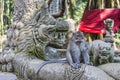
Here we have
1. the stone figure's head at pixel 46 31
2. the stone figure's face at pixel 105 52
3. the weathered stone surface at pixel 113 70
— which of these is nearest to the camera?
the weathered stone surface at pixel 113 70

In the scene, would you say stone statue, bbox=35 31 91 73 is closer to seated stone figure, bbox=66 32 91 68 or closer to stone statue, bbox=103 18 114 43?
seated stone figure, bbox=66 32 91 68

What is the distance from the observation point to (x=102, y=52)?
5758 millimetres

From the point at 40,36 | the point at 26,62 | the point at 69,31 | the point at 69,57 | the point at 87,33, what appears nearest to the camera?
the point at 69,57

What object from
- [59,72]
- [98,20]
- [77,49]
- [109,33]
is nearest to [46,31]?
[77,49]

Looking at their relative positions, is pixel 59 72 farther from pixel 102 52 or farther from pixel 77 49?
pixel 102 52

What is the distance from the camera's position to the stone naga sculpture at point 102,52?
5.75m

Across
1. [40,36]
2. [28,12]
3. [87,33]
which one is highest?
[28,12]

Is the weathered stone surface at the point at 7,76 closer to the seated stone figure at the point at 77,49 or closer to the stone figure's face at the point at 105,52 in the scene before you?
the seated stone figure at the point at 77,49

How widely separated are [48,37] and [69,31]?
74 centimetres

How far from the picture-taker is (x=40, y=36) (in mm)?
6480

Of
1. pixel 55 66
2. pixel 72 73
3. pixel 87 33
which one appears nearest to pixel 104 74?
pixel 72 73

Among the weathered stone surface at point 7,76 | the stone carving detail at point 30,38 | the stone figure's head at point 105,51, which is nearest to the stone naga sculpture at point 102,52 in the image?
the stone figure's head at point 105,51

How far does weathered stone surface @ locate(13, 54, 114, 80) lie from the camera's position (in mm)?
4992

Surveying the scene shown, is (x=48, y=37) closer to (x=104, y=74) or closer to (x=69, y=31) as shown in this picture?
(x=69, y=31)
